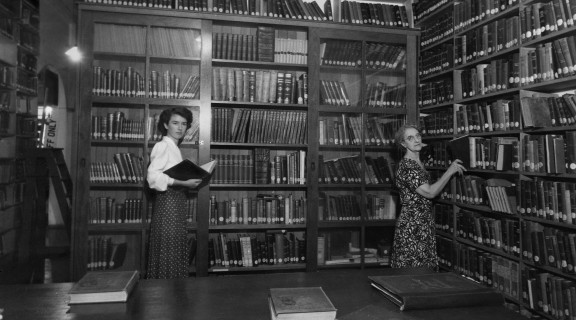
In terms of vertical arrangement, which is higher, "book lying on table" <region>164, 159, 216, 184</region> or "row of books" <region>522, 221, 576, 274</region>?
"book lying on table" <region>164, 159, 216, 184</region>

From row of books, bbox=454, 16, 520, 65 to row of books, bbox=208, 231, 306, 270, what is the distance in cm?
203

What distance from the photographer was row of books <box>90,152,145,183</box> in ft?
10.8

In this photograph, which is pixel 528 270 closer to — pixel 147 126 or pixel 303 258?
pixel 303 258

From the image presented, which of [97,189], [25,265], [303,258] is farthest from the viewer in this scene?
[25,265]

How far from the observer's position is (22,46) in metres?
3.72

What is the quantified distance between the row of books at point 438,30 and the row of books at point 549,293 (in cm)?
198

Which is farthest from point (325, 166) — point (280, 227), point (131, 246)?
point (131, 246)

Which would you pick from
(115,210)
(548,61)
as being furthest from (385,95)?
(115,210)

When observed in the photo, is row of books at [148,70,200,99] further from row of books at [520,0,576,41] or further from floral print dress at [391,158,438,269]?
row of books at [520,0,576,41]

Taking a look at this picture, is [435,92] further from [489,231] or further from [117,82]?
[117,82]

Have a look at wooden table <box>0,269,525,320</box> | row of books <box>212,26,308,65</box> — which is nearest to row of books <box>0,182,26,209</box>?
row of books <box>212,26,308,65</box>

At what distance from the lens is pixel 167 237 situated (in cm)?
271

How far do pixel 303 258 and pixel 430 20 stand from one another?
2.46 meters

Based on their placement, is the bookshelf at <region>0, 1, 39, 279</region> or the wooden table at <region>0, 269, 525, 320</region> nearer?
the wooden table at <region>0, 269, 525, 320</region>
